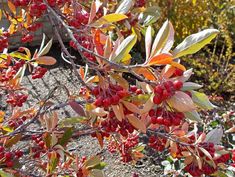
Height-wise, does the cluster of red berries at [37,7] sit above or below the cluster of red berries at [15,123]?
above

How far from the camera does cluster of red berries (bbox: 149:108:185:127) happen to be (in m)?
0.94

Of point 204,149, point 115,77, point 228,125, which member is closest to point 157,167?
point 228,125

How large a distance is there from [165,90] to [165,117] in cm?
9

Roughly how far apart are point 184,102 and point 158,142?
1.78ft

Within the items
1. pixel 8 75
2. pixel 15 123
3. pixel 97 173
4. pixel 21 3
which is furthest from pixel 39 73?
pixel 97 173

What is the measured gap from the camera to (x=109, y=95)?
964mm

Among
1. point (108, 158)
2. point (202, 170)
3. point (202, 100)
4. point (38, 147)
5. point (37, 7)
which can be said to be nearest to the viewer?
point (202, 100)

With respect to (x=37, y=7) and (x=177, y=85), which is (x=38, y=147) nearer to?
(x=37, y=7)

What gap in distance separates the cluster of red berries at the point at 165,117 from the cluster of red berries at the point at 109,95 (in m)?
0.08

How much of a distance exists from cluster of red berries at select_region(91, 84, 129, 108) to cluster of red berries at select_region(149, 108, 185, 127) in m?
0.08

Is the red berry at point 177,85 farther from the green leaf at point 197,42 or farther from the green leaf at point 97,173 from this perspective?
the green leaf at point 97,173

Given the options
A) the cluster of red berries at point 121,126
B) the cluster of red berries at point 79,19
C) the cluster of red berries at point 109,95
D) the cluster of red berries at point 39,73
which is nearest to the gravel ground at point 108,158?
the cluster of red berries at point 39,73

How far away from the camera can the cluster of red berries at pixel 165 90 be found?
883 mm

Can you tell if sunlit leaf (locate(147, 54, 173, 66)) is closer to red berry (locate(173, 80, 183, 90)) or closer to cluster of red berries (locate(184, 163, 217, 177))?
red berry (locate(173, 80, 183, 90))
